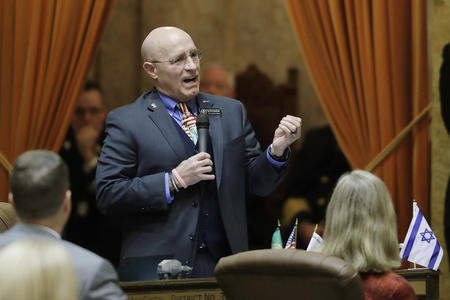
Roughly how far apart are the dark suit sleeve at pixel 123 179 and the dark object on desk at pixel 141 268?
0.25m

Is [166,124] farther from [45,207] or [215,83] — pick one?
[215,83]

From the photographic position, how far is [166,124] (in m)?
4.87

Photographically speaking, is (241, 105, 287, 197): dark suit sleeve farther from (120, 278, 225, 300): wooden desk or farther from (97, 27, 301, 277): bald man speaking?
(120, 278, 225, 300): wooden desk

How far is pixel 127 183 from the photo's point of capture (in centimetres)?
471

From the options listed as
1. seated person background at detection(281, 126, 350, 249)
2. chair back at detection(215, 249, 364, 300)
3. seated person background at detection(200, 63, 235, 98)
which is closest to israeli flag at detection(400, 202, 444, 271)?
chair back at detection(215, 249, 364, 300)

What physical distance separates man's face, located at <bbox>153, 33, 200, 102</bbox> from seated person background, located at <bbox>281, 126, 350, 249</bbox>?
2.83 meters

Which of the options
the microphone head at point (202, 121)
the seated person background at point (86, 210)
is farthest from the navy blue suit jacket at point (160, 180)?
the seated person background at point (86, 210)

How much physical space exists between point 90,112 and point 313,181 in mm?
1999

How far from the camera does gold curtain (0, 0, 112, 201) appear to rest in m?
5.94

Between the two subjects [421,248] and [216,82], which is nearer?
[421,248]

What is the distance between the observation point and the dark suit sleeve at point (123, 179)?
4.66 m

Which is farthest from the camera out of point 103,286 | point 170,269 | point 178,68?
point 178,68

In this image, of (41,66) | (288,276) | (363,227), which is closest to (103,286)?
(288,276)

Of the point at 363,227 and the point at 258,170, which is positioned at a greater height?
the point at 363,227
